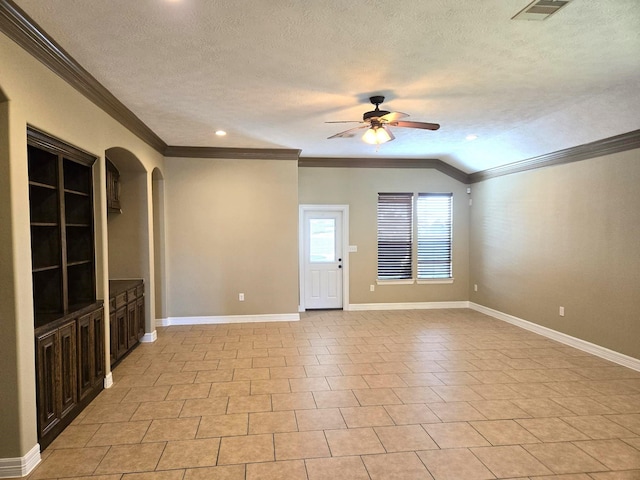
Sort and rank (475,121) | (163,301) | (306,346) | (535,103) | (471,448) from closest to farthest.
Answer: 1. (471,448)
2. (535,103)
3. (475,121)
4. (306,346)
5. (163,301)

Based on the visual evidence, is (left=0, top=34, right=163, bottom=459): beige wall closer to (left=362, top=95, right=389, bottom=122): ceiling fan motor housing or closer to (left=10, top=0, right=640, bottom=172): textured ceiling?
(left=10, top=0, right=640, bottom=172): textured ceiling

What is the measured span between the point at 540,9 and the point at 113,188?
4.89 m

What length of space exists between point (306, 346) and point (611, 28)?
433cm

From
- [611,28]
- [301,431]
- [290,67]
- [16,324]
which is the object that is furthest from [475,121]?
[16,324]

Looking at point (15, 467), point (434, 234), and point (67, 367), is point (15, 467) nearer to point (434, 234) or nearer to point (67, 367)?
point (67, 367)

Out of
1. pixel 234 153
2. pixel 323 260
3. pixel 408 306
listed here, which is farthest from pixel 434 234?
pixel 234 153

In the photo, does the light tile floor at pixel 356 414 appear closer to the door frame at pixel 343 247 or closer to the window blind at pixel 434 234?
the door frame at pixel 343 247

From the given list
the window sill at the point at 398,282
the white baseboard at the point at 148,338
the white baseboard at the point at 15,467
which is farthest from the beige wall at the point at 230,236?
the white baseboard at the point at 15,467

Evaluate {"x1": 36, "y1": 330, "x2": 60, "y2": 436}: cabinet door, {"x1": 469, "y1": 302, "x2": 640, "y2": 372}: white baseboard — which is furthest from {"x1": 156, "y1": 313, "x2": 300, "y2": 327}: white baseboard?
{"x1": 469, "y1": 302, "x2": 640, "y2": 372}: white baseboard

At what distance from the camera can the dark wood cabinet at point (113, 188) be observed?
4.92 meters

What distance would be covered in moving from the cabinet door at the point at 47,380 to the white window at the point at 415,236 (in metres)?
5.56

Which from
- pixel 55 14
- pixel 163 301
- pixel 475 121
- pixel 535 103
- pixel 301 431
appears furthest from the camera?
pixel 163 301

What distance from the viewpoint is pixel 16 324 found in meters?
2.40

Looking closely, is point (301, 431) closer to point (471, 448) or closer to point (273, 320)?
point (471, 448)
